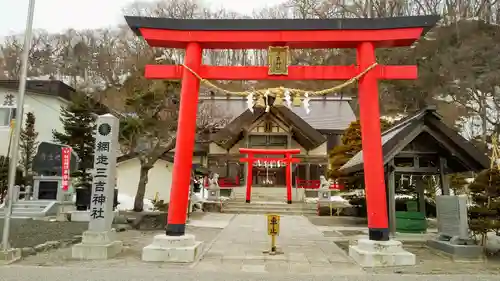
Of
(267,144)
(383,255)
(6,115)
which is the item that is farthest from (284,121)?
(6,115)

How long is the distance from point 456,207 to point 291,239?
4903 millimetres

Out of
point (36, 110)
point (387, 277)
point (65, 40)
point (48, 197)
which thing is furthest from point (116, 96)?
point (65, 40)

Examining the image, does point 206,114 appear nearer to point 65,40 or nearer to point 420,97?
point 420,97

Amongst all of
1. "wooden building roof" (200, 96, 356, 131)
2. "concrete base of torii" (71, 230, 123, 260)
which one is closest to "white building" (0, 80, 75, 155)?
"wooden building roof" (200, 96, 356, 131)

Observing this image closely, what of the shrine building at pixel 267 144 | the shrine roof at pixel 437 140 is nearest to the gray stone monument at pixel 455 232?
the shrine roof at pixel 437 140

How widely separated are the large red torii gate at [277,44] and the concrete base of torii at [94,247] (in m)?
1.56

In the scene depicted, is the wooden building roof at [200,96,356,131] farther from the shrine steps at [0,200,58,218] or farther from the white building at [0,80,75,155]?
the shrine steps at [0,200,58,218]

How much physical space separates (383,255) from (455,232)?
263 centimetres

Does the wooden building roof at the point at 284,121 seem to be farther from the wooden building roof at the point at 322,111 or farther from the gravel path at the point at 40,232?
the gravel path at the point at 40,232

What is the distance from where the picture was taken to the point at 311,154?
91.2 ft

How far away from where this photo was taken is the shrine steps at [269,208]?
833 inches

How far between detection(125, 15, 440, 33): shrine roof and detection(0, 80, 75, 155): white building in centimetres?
2295

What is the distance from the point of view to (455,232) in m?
8.97

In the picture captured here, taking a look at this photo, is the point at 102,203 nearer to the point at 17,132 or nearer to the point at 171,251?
the point at 171,251
